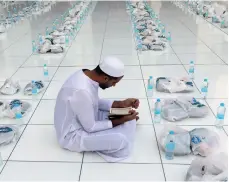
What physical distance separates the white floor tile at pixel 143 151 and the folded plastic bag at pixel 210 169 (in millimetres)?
307

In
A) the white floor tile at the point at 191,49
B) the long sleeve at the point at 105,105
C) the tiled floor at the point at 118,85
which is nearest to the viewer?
the tiled floor at the point at 118,85

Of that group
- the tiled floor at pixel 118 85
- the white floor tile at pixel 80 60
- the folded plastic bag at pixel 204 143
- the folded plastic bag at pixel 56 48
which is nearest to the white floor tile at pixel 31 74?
the tiled floor at pixel 118 85

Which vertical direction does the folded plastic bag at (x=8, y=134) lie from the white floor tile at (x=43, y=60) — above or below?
above

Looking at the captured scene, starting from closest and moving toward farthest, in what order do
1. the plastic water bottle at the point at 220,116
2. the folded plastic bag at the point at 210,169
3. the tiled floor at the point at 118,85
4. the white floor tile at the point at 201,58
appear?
the folded plastic bag at the point at 210,169
the tiled floor at the point at 118,85
the plastic water bottle at the point at 220,116
the white floor tile at the point at 201,58

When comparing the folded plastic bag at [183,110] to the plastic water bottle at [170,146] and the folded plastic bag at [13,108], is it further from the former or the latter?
the folded plastic bag at [13,108]

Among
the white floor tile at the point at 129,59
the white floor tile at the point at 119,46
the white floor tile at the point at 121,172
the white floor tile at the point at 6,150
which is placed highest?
the white floor tile at the point at 121,172

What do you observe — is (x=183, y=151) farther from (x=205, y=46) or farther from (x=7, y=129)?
(x=205, y=46)

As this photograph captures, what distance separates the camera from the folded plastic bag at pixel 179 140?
2.28 meters

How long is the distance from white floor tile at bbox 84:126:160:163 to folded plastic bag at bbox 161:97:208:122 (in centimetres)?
26

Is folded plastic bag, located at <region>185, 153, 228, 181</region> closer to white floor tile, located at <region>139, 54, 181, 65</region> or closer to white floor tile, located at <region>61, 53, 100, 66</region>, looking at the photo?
white floor tile, located at <region>139, 54, 181, 65</region>

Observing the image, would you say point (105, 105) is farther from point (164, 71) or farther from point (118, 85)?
point (164, 71)

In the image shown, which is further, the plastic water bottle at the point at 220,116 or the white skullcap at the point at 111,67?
the plastic water bottle at the point at 220,116

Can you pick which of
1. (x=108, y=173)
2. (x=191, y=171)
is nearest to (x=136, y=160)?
(x=108, y=173)

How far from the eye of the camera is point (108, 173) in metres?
2.13
